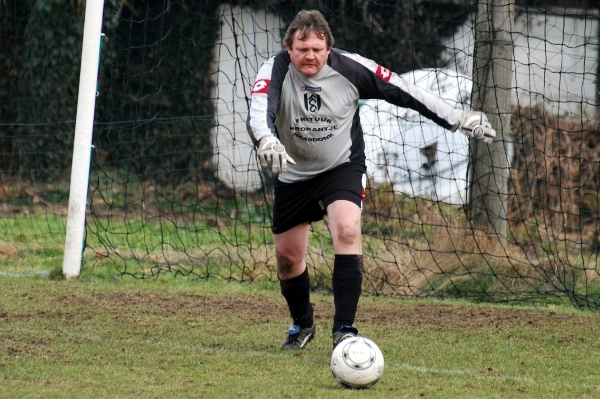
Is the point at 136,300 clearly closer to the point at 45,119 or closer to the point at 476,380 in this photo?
the point at 476,380

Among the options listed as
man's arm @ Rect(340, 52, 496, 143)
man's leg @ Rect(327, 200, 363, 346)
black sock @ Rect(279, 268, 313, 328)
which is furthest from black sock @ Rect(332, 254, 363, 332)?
man's arm @ Rect(340, 52, 496, 143)

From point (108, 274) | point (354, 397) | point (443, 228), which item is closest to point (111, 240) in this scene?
point (108, 274)

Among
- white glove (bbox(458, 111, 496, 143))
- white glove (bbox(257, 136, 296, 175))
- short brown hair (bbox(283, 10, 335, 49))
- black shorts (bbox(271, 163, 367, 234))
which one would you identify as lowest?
black shorts (bbox(271, 163, 367, 234))

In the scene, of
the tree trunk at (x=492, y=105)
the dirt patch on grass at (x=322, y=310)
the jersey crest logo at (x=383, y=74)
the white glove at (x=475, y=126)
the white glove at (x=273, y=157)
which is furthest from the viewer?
the tree trunk at (x=492, y=105)

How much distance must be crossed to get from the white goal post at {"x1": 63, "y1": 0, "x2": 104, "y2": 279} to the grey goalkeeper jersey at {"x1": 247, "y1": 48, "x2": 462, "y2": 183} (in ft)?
11.1

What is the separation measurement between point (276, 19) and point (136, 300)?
4.58m

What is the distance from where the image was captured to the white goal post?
8.44m

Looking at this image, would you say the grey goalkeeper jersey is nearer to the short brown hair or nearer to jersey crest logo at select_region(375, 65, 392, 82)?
jersey crest logo at select_region(375, 65, 392, 82)

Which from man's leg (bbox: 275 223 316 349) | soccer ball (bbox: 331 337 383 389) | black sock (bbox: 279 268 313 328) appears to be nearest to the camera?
soccer ball (bbox: 331 337 383 389)

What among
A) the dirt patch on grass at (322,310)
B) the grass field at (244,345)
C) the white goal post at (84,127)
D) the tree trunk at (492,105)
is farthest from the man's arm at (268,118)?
the tree trunk at (492,105)

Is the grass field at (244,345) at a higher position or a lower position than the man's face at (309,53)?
lower

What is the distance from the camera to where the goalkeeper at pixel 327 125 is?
527 cm

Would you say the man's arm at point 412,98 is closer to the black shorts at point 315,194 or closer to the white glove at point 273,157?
the black shorts at point 315,194

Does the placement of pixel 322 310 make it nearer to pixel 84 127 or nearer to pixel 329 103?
pixel 329 103
